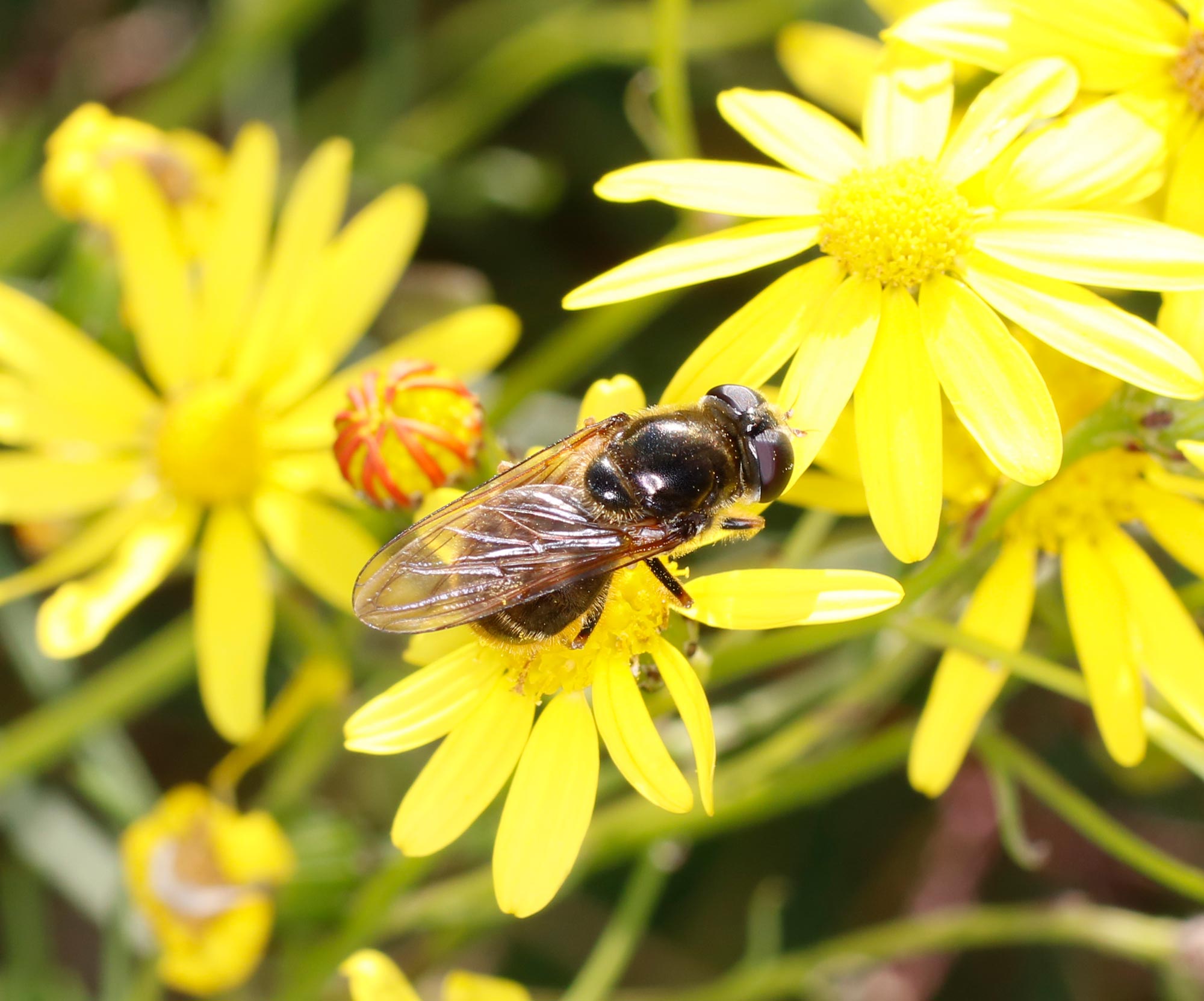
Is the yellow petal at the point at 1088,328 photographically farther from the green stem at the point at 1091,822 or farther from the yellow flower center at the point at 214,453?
the yellow flower center at the point at 214,453

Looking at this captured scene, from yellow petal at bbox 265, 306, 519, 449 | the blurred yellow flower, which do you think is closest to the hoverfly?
yellow petal at bbox 265, 306, 519, 449

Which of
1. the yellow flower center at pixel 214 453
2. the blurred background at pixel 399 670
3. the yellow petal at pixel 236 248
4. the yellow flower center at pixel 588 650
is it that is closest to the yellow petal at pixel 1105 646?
the blurred background at pixel 399 670

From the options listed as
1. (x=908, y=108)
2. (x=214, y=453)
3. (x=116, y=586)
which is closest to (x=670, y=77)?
(x=908, y=108)

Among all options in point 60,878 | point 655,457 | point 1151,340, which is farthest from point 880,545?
point 60,878

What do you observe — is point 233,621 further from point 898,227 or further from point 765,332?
point 898,227

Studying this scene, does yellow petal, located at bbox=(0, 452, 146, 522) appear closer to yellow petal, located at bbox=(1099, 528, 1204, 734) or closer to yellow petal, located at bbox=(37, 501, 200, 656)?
yellow petal, located at bbox=(37, 501, 200, 656)

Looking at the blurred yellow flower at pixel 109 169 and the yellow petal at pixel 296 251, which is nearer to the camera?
the yellow petal at pixel 296 251
